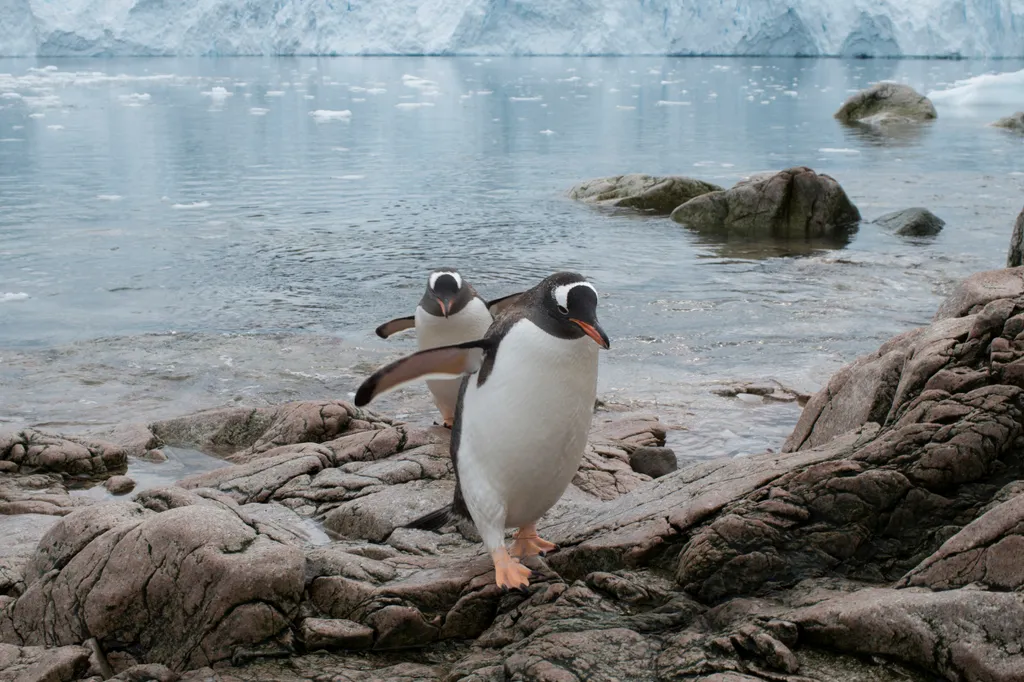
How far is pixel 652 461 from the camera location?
5.45 metres

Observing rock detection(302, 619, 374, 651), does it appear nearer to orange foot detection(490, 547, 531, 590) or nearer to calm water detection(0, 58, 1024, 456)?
orange foot detection(490, 547, 531, 590)

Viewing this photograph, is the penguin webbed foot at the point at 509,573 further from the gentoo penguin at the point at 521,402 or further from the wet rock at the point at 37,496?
the wet rock at the point at 37,496

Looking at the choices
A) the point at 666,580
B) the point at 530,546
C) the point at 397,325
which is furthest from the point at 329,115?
the point at 666,580

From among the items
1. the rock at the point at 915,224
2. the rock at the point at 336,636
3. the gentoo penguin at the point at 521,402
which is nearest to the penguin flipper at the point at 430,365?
the gentoo penguin at the point at 521,402

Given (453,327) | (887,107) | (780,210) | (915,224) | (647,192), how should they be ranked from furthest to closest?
(887,107) < (647,192) < (780,210) < (915,224) < (453,327)

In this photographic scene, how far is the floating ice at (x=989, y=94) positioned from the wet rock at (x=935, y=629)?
31790 mm

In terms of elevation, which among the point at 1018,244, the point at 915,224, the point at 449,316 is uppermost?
the point at 1018,244

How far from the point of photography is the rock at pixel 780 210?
13.6m

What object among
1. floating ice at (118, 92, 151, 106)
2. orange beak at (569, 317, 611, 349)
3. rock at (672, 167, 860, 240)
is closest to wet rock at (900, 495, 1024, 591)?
orange beak at (569, 317, 611, 349)

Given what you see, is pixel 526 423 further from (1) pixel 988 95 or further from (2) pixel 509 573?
(1) pixel 988 95

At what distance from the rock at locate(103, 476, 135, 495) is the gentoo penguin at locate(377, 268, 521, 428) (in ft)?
5.53

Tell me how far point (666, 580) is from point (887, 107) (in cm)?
2711

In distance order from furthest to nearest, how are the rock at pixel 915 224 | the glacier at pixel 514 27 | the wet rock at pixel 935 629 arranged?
the glacier at pixel 514 27 → the rock at pixel 915 224 → the wet rock at pixel 935 629


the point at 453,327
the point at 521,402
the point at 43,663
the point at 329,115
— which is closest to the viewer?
the point at 43,663
